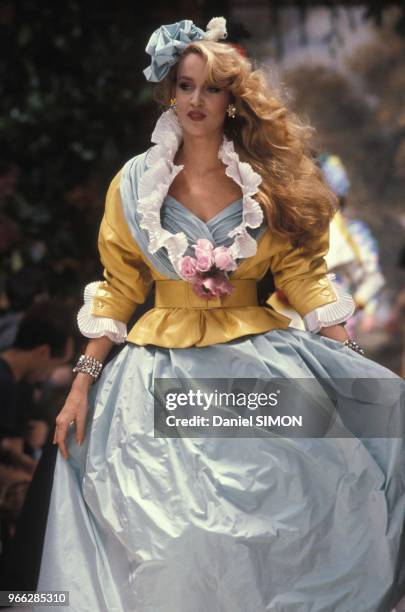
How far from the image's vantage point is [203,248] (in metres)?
2.58

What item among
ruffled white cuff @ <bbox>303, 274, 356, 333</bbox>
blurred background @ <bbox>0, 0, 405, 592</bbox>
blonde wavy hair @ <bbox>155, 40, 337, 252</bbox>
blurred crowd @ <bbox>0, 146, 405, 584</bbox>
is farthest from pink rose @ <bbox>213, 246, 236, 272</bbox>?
blurred background @ <bbox>0, 0, 405, 592</bbox>

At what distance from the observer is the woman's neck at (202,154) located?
8.73ft

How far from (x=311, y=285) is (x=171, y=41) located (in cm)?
60

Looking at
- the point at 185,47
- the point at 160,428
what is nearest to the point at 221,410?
the point at 160,428

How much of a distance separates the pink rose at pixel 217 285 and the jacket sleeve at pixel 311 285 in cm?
15

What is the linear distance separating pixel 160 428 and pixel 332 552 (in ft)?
1.40

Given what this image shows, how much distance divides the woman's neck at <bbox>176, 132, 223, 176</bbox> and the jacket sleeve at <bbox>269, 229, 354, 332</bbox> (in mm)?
223

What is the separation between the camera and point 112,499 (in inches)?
98.2

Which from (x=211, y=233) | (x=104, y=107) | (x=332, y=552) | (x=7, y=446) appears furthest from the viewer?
(x=104, y=107)

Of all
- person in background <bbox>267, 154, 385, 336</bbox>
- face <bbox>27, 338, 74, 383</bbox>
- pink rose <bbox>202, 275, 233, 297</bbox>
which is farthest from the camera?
face <bbox>27, 338, 74, 383</bbox>

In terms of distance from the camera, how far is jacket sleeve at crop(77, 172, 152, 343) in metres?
2.66

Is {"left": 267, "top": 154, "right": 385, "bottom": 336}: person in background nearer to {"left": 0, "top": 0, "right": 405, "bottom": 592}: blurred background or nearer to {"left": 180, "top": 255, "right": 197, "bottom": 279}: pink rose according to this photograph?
{"left": 0, "top": 0, "right": 405, "bottom": 592}: blurred background

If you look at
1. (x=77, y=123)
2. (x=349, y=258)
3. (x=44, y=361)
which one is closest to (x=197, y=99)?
(x=349, y=258)

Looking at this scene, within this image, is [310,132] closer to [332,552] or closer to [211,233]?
[211,233]
